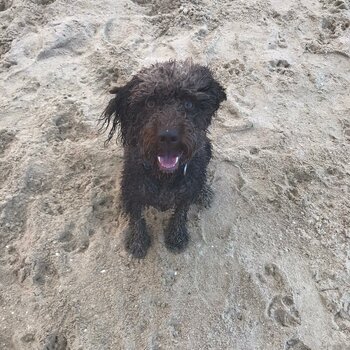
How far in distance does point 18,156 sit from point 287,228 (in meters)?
2.58

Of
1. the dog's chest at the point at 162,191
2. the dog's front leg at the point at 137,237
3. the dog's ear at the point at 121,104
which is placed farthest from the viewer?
the dog's front leg at the point at 137,237

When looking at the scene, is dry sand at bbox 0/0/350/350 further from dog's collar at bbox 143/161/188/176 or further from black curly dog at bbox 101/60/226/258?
dog's collar at bbox 143/161/188/176

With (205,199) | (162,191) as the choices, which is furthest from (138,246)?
(205,199)

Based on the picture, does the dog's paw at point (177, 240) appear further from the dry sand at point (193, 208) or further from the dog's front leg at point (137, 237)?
the dog's front leg at point (137, 237)

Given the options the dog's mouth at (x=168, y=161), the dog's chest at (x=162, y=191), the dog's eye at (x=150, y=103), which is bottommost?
the dog's chest at (x=162, y=191)

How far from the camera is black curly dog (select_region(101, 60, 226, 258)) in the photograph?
2.92 metres

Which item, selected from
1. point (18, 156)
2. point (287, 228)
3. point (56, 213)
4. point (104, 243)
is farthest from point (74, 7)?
A: point (287, 228)

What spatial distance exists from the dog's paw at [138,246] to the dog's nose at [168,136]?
1.08m

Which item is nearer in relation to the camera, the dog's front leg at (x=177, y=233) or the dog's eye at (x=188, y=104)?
the dog's eye at (x=188, y=104)

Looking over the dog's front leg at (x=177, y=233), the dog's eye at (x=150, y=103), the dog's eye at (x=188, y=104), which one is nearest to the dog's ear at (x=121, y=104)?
the dog's eye at (x=150, y=103)

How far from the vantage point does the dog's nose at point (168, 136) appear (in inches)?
112

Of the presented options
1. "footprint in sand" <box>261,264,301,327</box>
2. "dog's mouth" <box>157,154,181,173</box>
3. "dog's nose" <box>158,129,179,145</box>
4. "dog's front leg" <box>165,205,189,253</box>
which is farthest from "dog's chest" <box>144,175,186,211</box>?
"footprint in sand" <box>261,264,301,327</box>

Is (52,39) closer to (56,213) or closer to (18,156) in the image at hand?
(18,156)

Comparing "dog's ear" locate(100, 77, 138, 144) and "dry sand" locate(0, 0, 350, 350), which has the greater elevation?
"dog's ear" locate(100, 77, 138, 144)
